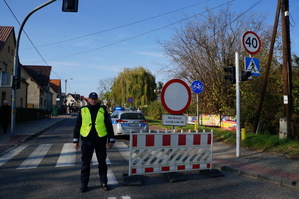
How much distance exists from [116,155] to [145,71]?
122ft

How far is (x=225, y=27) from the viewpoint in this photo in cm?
1828

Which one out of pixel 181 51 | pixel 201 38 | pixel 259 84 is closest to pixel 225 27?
pixel 201 38

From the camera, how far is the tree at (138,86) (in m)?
42.8

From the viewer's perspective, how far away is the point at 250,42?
7.81m

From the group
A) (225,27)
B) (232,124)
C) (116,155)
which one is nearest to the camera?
A: (116,155)

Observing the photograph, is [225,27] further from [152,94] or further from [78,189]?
[152,94]

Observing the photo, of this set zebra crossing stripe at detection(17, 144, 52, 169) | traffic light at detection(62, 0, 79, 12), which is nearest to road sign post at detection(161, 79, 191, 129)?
zebra crossing stripe at detection(17, 144, 52, 169)

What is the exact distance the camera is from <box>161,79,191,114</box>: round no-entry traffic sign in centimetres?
580

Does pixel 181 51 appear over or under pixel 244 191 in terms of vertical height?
over

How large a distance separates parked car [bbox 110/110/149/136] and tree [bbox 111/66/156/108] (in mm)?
29619

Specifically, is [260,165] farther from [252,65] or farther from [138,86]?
[138,86]

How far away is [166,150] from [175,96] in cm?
122

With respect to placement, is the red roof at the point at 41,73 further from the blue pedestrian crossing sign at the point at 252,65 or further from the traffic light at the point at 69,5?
the blue pedestrian crossing sign at the point at 252,65

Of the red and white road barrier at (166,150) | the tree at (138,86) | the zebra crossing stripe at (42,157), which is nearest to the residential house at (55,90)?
the tree at (138,86)
